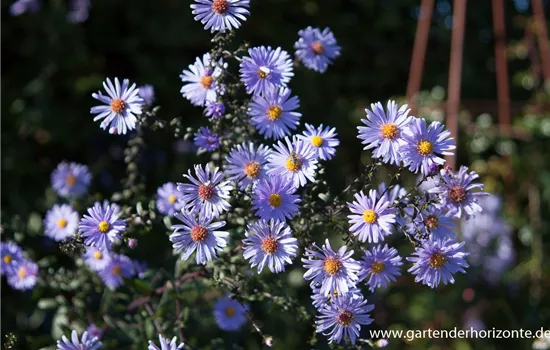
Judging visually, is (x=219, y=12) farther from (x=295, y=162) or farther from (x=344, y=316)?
(x=344, y=316)

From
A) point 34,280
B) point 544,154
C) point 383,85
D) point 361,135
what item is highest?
point 383,85

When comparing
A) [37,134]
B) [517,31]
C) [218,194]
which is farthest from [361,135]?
[517,31]

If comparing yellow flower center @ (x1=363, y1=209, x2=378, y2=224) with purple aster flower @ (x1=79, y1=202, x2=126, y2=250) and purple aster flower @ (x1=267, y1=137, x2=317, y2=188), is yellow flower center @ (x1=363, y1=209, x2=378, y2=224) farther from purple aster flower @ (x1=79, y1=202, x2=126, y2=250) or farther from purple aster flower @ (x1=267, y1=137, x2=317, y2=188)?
purple aster flower @ (x1=79, y1=202, x2=126, y2=250)

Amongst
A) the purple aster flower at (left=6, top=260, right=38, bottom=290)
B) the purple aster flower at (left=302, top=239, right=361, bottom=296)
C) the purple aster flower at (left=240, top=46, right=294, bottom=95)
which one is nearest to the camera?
the purple aster flower at (left=302, top=239, right=361, bottom=296)

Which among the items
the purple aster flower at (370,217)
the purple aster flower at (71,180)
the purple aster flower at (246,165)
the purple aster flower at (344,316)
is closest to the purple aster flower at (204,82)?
the purple aster flower at (246,165)

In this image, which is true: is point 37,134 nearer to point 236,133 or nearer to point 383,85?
point 236,133

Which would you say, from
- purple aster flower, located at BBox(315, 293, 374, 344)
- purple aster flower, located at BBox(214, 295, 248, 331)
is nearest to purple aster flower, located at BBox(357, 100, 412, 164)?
purple aster flower, located at BBox(315, 293, 374, 344)
